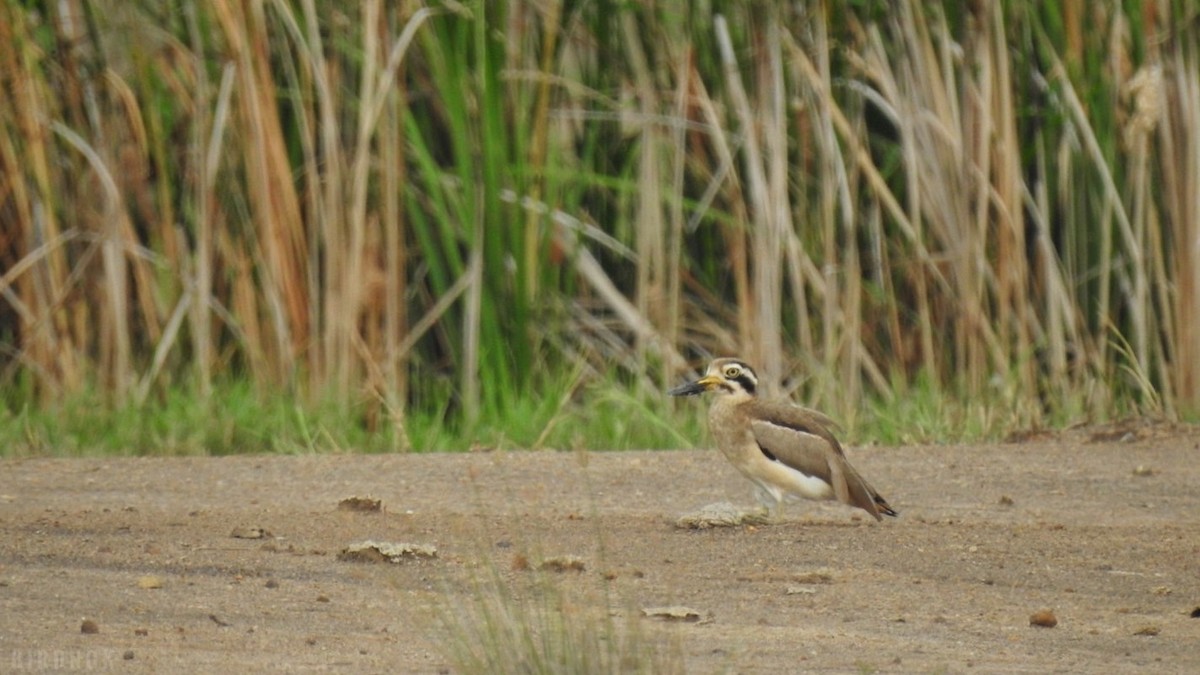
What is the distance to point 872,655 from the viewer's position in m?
4.02

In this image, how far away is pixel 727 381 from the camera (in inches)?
241

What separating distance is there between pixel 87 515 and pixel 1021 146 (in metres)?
4.16

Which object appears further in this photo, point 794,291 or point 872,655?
point 794,291

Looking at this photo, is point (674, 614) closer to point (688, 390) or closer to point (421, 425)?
point (688, 390)

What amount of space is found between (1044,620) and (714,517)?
4.12ft

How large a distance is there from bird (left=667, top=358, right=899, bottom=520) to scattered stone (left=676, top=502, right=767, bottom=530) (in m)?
0.21

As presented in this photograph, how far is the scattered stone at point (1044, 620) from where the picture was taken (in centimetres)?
439

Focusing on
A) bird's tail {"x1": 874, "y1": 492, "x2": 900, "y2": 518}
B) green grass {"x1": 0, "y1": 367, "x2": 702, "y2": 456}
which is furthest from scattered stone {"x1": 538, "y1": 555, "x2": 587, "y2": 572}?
green grass {"x1": 0, "y1": 367, "x2": 702, "y2": 456}

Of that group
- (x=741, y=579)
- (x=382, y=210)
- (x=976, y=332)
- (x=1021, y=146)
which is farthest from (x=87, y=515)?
(x=1021, y=146)

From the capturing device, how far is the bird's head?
20.1ft

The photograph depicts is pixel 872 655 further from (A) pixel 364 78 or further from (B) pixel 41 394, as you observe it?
(B) pixel 41 394

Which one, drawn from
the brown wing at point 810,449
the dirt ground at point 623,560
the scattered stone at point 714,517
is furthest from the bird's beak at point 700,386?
the scattered stone at point 714,517

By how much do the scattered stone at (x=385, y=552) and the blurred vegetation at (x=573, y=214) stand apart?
6.61 ft

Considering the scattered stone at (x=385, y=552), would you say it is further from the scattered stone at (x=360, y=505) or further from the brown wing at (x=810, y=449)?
the brown wing at (x=810, y=449)
